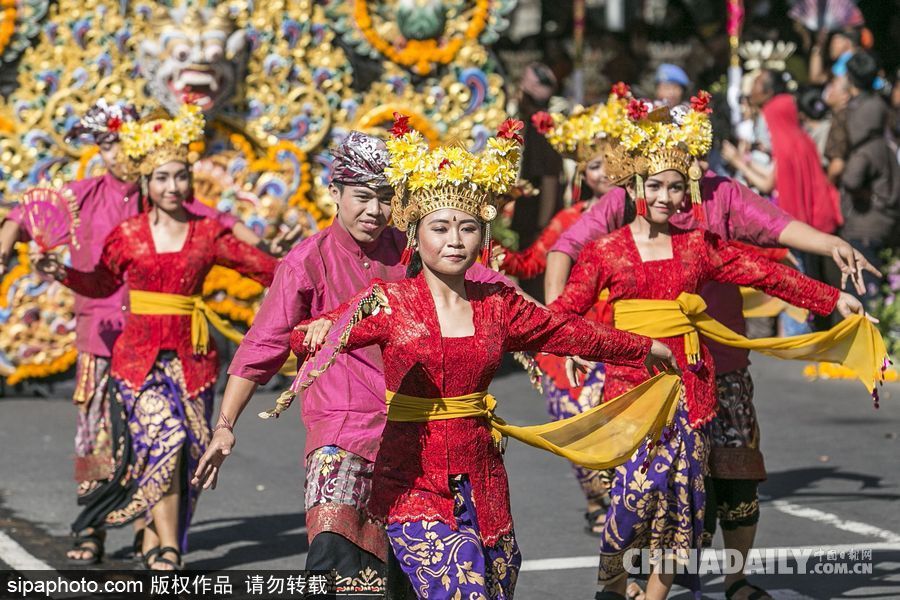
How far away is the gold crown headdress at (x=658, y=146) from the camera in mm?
6516

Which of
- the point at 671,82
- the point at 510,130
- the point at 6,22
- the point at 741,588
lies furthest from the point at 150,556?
the point at 671,82

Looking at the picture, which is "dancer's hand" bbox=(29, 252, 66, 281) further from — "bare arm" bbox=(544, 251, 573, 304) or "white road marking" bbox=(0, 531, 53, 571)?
"bare arm" bbox=(544, 251, 573, 304)

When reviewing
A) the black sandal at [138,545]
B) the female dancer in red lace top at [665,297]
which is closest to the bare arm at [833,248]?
the female dancer in red lace top at [665,297]

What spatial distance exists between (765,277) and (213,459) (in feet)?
7.87

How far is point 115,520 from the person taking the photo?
7.69 meters

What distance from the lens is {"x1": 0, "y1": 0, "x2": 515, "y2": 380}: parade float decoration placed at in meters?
11.8

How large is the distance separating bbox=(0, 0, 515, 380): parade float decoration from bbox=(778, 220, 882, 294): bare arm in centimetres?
542

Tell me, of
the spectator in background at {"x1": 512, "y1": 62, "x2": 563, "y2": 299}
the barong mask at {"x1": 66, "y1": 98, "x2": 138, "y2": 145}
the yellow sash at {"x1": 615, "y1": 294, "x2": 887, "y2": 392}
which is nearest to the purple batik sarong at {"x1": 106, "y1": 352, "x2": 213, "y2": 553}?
the barong mask at {"x1": 66, "y1": 98, "x2": 138, "y2": 145}

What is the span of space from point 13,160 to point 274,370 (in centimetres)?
681

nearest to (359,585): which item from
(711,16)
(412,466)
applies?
(412,466)

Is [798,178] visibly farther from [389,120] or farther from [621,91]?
[621,91]

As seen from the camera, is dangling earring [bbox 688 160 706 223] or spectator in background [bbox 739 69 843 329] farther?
spectator in background [bbox 739 69 843 329]

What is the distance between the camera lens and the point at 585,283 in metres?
6.45

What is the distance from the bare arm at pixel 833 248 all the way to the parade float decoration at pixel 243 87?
542cm
